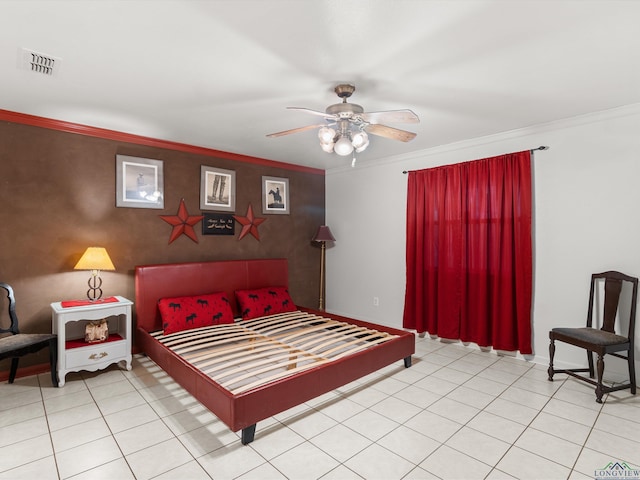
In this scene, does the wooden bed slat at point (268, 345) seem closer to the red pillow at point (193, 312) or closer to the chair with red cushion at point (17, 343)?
the red pillow at point (193, 312)

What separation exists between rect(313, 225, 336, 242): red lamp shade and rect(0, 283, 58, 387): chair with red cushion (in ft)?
11.7

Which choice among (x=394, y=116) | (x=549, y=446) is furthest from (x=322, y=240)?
(x=549, y=446)

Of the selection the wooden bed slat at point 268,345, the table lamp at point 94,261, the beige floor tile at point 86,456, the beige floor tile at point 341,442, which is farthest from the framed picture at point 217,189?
the beige floor tile at point 341,442

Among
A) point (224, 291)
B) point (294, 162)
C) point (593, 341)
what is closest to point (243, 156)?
point (294, 162)

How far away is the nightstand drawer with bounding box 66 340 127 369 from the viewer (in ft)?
10.1

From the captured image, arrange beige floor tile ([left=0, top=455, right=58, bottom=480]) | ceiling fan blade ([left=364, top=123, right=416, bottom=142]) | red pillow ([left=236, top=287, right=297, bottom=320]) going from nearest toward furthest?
beige floor tile ([left=0, top=455, right=58, bottom=480]), ceiling fan blade ([left=364, top=123, right=416, bottom=142]), red pillow ([left=236, top=287, right=297, bottom=320])

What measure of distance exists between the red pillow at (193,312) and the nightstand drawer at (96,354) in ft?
1.46

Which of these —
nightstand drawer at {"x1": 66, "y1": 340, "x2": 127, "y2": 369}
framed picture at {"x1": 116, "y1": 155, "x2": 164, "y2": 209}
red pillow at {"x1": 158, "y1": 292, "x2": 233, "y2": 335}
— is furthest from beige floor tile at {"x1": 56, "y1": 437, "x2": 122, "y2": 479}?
framed picture at {"x1": 116, "y1": 155, "x2": 164, "y2": 209}

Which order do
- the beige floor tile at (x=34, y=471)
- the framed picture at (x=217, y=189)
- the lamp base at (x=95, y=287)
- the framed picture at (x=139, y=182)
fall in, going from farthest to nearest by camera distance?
the framed picture at (x=217, y=189), the framed picture at (x=139, y=182), the lamp base at (x=95, y=287), the beige floor tile at (x=34, y=471)

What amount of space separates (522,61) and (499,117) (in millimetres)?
1135

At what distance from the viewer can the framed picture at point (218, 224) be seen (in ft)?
14.8

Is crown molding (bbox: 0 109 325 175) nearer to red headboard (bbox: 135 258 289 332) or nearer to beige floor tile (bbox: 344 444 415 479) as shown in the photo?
red headboard (bbox: 135 258 289 332)

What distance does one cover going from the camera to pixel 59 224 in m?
3.44

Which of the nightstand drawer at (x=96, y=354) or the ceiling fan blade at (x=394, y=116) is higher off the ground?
the ceiling fan blade at (x=394, y=116)
